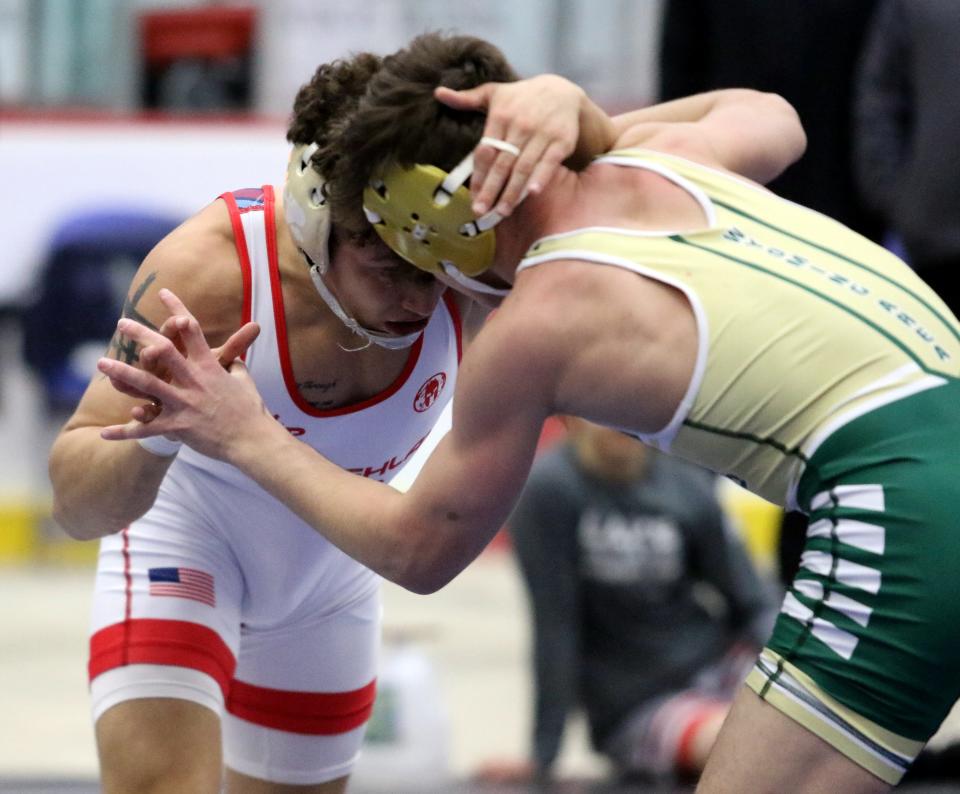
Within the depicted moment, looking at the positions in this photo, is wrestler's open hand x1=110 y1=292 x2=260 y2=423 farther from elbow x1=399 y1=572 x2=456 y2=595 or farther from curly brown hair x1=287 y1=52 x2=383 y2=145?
elbow x1=399 y1=572 x2=456 y2=595

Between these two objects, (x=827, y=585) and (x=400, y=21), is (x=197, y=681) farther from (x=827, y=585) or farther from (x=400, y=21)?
(x=400, y=21)

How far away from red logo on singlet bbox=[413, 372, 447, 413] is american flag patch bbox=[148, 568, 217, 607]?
0.47m

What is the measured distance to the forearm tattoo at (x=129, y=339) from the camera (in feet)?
9.18

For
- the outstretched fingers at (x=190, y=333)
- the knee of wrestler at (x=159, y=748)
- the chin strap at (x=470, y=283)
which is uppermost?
the chin strap at (x=470, y=283)

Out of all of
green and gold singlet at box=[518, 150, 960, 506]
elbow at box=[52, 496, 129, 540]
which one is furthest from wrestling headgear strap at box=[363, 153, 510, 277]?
elbow at box=[52, 496, 129, 540]

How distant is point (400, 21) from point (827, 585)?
7.87m

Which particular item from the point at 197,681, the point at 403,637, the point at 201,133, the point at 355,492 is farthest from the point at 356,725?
the point at 201,133

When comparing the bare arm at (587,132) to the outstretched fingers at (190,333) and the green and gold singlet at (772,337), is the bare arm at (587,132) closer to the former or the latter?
the green and gold singlet at (772,337)

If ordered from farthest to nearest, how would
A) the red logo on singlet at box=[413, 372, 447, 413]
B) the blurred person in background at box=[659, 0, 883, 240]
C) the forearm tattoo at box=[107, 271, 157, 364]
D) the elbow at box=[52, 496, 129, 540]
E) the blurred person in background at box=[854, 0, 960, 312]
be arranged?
the blurred person in background at box=[659, 0, 883, 240], the blurred person in background at box=[854, 0, 960, 312], the red logo on singlet at box=[413, 372, 447, 413], the elbow at box=[52, 496, 129, 540], the forearm tattoo at box=[107, 271, 157, 364]

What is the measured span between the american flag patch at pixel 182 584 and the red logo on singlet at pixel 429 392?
0.47 metres

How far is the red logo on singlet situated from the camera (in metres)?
3.09

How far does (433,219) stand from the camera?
245cm

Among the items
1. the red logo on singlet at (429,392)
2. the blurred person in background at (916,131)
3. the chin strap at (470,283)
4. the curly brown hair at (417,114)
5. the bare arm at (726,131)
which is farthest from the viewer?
the blurred person in background at (916,131)

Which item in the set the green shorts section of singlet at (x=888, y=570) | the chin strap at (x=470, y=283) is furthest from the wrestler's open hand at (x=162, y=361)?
the green shorts section of singlet at (x=888, y=570)
